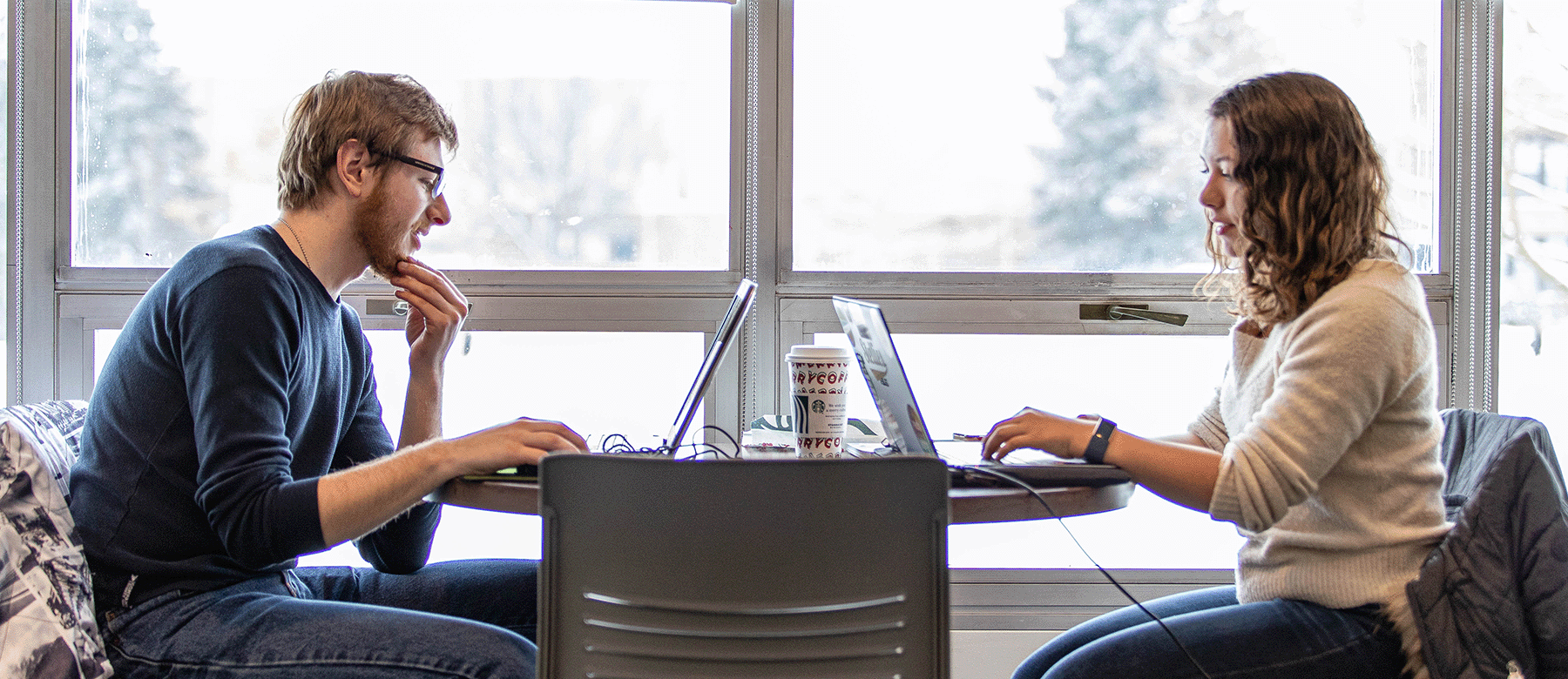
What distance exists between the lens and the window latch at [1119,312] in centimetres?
235

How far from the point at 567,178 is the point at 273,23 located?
2.56ft

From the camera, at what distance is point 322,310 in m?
1.49

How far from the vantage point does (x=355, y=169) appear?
1548 mm

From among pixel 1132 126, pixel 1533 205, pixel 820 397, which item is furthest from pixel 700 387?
pixel 1533 205

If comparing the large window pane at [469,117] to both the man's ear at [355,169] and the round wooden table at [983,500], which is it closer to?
the man's ear at [355,169]

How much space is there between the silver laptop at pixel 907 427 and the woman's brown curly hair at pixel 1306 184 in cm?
40

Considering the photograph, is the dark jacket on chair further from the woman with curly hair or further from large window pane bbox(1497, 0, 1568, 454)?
large window pane bbox(1497, 0, 1568, 454)

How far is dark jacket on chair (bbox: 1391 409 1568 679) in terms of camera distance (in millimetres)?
1236

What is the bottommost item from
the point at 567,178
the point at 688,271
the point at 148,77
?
the point at 688,271

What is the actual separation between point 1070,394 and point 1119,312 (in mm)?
237

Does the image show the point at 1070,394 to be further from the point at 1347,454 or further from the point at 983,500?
the point at 983,500

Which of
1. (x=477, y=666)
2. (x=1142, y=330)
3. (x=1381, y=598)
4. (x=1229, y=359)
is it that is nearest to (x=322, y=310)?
(x=477, y=666)

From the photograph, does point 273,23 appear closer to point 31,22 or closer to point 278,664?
point 31,22

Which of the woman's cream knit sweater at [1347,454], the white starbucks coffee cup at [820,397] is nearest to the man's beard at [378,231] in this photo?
the white starbucks coffee cup at [820,397]
